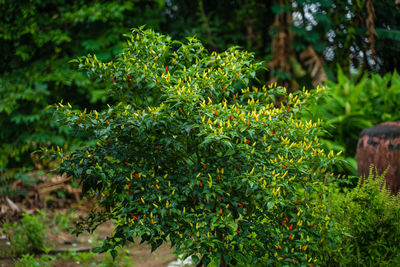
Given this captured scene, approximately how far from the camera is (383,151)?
15.9 feet

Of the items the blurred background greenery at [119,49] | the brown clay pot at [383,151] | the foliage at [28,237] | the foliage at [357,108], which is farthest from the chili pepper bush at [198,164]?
the foliage at [357,108]

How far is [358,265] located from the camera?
3.47 metres

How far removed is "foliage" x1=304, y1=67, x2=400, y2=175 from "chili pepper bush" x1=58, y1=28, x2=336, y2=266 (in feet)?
14.1

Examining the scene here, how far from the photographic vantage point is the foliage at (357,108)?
7305mm

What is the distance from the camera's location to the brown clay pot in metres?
4.77

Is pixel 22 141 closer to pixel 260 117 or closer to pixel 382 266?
pixel 260 117

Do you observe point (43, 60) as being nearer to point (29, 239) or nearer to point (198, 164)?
point (29, 239)

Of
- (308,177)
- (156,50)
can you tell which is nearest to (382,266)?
(308,177)

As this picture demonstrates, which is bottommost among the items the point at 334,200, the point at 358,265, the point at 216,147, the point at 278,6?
the point at 358,265

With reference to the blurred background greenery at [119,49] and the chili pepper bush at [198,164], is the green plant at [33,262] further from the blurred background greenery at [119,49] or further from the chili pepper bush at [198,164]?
the blurred background greenery at [119,49]

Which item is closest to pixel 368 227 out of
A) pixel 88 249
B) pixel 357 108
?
pixel 88 249

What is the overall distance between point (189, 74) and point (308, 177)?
47.6 inches

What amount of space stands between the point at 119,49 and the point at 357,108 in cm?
428

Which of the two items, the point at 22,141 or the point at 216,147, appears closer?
the point at 216,147
